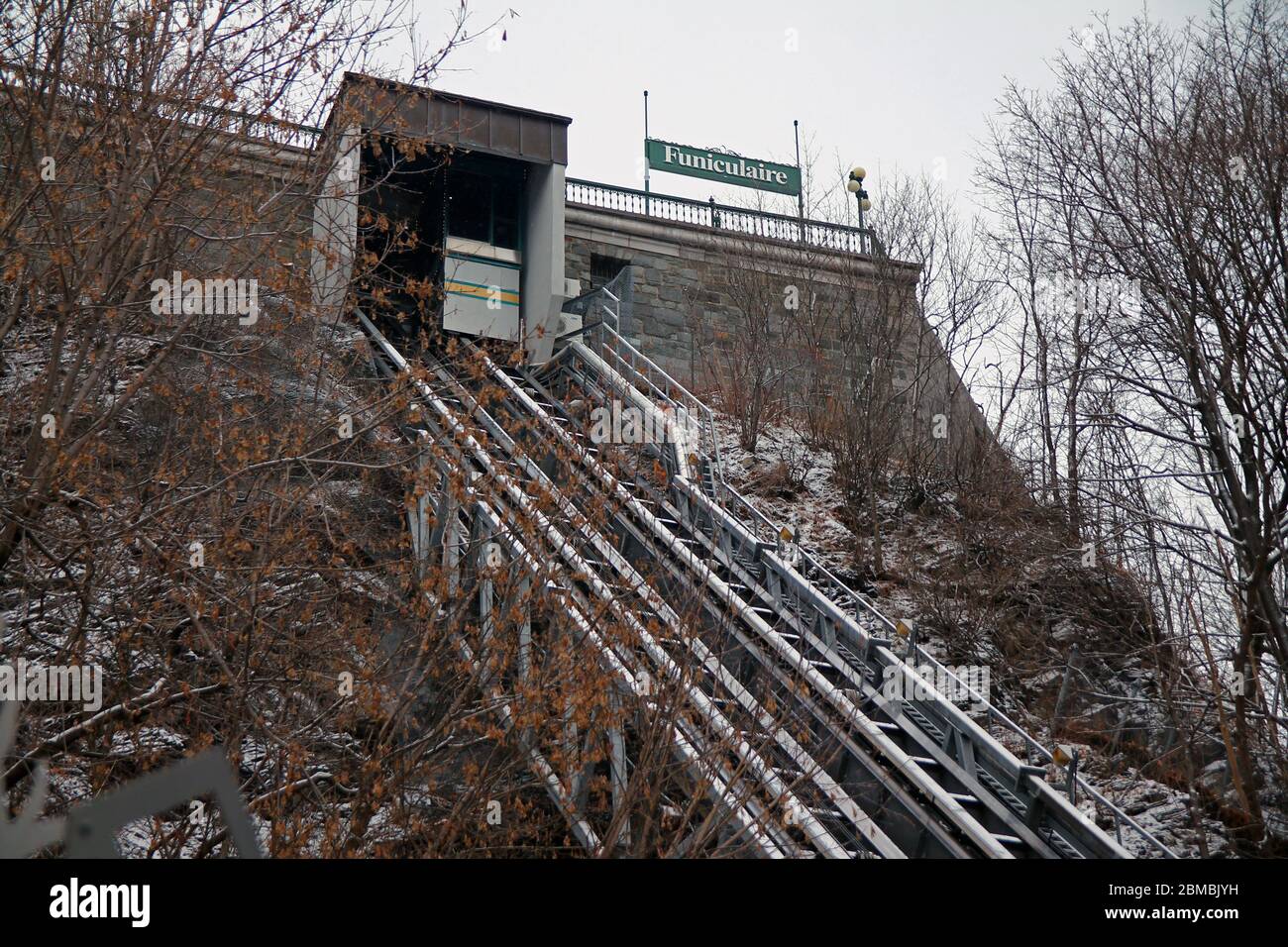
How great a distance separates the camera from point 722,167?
29.6 m

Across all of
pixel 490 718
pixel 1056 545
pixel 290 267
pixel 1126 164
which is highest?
pixel 1126 164

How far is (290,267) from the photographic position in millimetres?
9828

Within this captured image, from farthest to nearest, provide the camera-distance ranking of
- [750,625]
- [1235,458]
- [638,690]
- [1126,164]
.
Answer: [1126,164] < [1235,458] < [750,625] < [638,690]

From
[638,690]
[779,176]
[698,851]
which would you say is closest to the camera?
[698,851]

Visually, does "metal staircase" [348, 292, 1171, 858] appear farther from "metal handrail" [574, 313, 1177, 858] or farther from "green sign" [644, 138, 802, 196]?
"green sign" [644, 138, 802, 196]

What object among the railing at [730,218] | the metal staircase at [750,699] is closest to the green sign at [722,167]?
the railing at [730,218]

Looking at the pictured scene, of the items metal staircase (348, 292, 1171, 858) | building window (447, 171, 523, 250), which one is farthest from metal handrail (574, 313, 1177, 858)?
building window (447, 171, 523, 250)

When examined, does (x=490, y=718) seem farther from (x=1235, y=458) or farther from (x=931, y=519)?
(x=931, y=519)

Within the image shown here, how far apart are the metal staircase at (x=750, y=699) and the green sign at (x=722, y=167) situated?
1724 centimetres

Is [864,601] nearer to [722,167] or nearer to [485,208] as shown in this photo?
[485,208]

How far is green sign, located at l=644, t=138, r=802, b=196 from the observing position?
2902 cm

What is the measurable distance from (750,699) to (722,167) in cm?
2187
